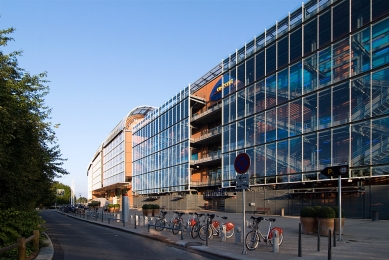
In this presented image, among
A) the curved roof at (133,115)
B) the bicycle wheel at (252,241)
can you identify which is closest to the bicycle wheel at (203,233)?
the bicycle wheel at (252,241)

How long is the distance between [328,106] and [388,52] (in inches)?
247

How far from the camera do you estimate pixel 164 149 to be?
62.5 metres

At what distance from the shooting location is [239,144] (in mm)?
42406

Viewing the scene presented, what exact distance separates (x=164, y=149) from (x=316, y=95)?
3435cm

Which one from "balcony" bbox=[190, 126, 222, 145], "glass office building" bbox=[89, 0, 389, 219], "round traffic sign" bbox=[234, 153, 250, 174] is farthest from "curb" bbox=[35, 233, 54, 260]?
"balcony" bbox=[190, 126, 222, 145]

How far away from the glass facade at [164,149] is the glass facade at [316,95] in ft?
43.6

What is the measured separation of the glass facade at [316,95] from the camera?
27.5 meters

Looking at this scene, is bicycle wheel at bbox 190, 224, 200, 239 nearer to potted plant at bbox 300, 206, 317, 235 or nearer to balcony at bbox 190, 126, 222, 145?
potted plant at bbox 300, 206, 317, 235

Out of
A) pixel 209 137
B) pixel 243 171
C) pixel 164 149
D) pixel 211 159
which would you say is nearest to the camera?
pixel 243 171

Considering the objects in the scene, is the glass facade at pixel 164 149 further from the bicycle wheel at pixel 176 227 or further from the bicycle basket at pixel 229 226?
the bicycle basket at pixel 229 226

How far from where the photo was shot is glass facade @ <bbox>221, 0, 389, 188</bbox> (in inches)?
1083

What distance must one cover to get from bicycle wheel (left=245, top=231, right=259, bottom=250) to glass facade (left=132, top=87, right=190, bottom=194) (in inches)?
1625

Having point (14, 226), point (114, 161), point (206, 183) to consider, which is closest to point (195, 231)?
point (14, 226)

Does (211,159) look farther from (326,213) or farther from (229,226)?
(326,213)
